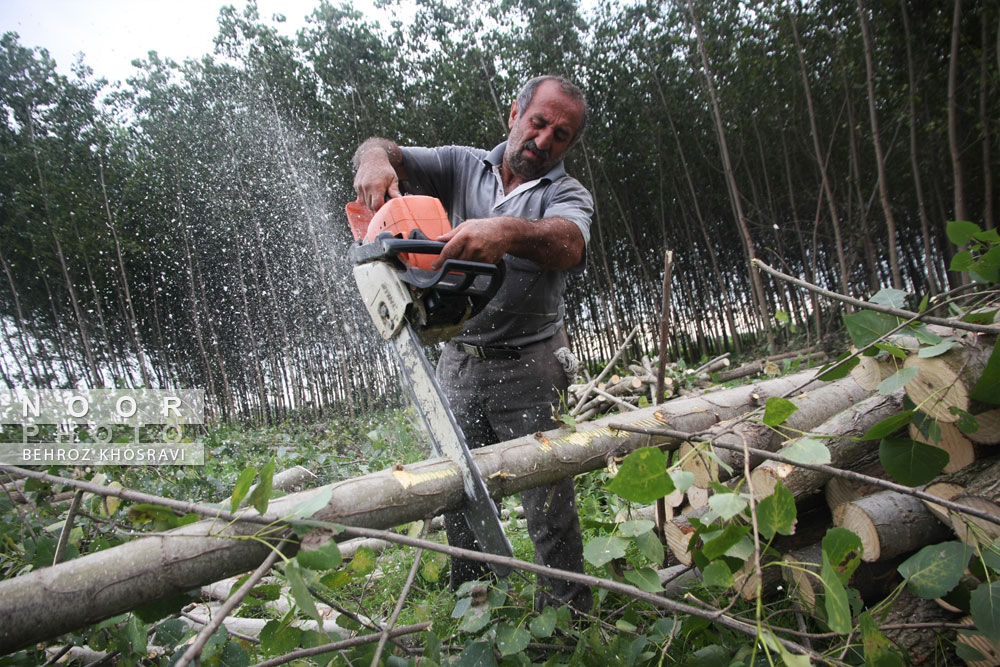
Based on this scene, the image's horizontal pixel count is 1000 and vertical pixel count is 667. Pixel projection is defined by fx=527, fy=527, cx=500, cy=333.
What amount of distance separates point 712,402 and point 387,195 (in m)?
1.30

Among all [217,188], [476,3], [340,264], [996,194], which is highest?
[476,3]

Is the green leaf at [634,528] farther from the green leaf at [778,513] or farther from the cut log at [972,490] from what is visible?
the cut log at [972,490]

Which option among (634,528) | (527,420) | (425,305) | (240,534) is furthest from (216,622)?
(527,420)

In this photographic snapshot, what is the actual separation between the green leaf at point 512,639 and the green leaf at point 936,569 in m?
0.79

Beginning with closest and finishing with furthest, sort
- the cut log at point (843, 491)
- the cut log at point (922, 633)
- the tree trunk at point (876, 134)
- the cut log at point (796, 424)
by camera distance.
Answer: the cut log at point (922, 633), the cut log at point (843, 491), the cut log at point (796, 424), the tree trunk at point (876, 134)

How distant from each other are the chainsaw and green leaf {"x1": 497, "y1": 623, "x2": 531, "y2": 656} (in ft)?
0.57

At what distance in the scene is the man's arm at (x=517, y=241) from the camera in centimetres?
138

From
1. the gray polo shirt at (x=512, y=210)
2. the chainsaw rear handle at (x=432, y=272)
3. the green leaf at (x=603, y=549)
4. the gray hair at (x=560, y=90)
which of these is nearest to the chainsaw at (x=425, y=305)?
the chainsaw rear handle at (x=432, y=272)

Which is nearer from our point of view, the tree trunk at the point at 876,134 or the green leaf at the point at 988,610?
the green leaf at the point at 988,610

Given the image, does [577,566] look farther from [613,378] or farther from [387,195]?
[613,378]

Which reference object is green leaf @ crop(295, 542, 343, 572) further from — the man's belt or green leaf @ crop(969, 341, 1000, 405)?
green leaf @ crop(969, 341, 1000, 405)

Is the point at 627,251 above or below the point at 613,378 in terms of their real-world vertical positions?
above

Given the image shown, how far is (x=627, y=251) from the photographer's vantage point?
12.7 meters

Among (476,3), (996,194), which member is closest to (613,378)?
(996,194)
